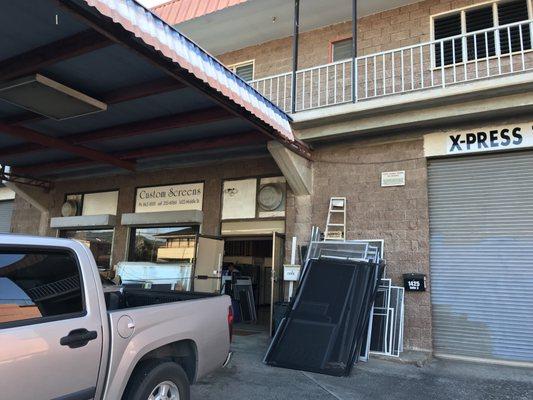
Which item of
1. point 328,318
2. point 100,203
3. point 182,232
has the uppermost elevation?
point 100,203

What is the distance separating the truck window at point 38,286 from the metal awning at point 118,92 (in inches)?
103

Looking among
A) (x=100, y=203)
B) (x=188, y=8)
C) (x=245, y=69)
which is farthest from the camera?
(x=100, y=203)

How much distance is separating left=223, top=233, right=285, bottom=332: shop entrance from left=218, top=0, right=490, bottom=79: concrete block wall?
15.6ft

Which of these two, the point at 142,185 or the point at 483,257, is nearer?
the point at 483,257

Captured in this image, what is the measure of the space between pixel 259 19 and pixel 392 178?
18.4ft

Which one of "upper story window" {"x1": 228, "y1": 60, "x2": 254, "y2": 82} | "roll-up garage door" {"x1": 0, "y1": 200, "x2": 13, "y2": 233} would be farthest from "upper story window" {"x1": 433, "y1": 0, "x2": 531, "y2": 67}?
"roll-up garage door" {"x1": 0, "y1": 200, "x2": 13, "y2": 233}

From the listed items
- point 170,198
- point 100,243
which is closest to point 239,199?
point 170,198

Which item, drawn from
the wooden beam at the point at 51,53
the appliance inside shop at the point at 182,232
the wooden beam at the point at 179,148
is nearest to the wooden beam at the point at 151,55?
→ the wooden beam at the point at 51,53

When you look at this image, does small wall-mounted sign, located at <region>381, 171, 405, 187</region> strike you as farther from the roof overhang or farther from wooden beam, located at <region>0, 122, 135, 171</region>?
wooden beam, located at <region>0, 122, 135, 171</region>

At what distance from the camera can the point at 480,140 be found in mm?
8188

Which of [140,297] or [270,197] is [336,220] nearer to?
[270,197]

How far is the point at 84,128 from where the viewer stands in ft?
30.0

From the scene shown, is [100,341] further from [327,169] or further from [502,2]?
[502,2]

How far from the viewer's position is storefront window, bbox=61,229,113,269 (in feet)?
42.0
